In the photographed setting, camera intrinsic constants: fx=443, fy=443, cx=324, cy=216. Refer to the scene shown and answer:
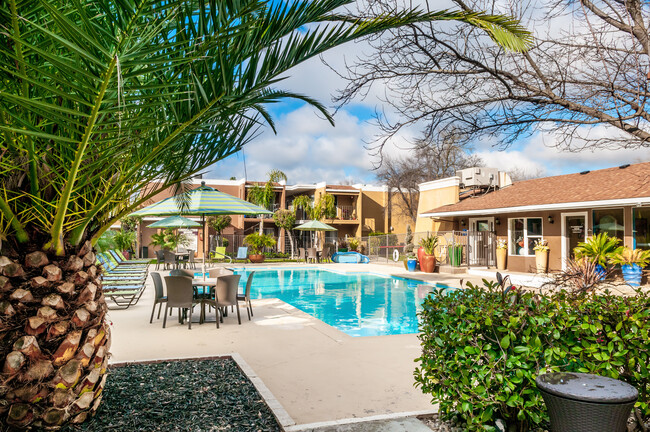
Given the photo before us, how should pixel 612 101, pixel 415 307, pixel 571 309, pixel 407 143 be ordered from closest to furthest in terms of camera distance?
1. pixel 571 309
2. pixel 612 101
3. pixel 407 143
4. pixel 415 307

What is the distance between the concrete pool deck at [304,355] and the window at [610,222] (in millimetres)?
11779

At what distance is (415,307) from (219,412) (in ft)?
29.2

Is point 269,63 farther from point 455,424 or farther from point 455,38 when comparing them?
point 455,38

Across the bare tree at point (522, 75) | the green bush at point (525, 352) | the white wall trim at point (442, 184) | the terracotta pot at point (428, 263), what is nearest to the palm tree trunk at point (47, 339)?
the green bush at point (525, 352)

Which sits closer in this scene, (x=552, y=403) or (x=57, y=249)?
(x=552, y=403)

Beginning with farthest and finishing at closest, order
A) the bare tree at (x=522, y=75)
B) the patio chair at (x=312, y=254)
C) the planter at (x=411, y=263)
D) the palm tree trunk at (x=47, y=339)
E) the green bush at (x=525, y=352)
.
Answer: the patio chair at (x=312, y=254) < the planter at (x=411, y=263) < the bare tree at (x=522, y=75) < the green bush at (x=525, y=352) < the palm tree trunk at (x=47, y=339)

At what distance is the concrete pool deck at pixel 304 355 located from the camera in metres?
4.09

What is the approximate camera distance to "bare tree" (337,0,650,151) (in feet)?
15.6

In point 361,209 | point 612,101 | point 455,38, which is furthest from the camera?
point 361,209

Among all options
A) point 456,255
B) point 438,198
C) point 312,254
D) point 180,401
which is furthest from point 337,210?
point 180,401

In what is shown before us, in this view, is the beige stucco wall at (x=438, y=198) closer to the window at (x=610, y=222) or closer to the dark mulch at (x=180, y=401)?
the window at (x=610, y=222)

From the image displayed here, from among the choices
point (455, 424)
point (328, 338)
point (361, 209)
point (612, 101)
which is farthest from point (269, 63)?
point (361, 209)

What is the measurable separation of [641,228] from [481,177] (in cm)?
920

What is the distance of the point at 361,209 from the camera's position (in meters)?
36.8
